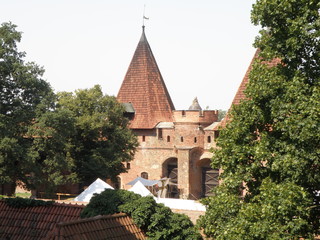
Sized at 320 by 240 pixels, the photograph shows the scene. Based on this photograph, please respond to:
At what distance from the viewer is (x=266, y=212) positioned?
11500 millimetres

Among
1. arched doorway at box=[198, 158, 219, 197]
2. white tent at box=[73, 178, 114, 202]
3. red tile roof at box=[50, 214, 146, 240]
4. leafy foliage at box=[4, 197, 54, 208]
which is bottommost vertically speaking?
red tile roof at box=[50, 214, 146, 240]

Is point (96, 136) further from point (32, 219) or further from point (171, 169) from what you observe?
A: point (32, 219)

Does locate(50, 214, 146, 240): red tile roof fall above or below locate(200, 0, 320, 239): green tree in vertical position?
below

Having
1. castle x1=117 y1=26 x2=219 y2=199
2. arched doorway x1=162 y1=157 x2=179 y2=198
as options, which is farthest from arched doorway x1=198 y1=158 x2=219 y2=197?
arched doorway x1=162 y1=157 x2=179 y2=198

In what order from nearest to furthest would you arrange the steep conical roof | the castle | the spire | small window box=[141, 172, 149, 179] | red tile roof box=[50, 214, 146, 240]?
red tile roof box=[50, 214, 146, 240], the castle, small window box=[141, 172, 149, 179], the steep conical roof, the spire

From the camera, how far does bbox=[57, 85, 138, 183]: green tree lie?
30.7m

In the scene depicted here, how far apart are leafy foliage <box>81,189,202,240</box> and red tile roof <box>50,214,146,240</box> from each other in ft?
0.99

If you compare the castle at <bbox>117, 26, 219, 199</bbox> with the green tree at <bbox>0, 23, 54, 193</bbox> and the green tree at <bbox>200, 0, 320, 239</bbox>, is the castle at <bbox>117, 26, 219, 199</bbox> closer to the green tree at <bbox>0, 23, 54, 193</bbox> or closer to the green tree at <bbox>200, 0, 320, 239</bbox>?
the green tree at <bbox>0, 23, 54, 193</bbox>

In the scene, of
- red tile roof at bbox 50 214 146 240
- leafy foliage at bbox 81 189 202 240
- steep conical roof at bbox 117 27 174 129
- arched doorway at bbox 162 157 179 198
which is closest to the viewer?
red tile roof at bbox 50 214 146 240

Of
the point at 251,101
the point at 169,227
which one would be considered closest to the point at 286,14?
the point at 251,101

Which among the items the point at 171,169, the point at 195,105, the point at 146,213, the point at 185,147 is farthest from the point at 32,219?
the point at 195,105

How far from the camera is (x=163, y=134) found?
39.9 meters

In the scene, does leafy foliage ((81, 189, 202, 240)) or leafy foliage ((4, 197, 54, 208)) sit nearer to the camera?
leafy foliage ((81, 189, 202, 240))

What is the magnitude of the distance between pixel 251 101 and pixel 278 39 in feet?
5.39
